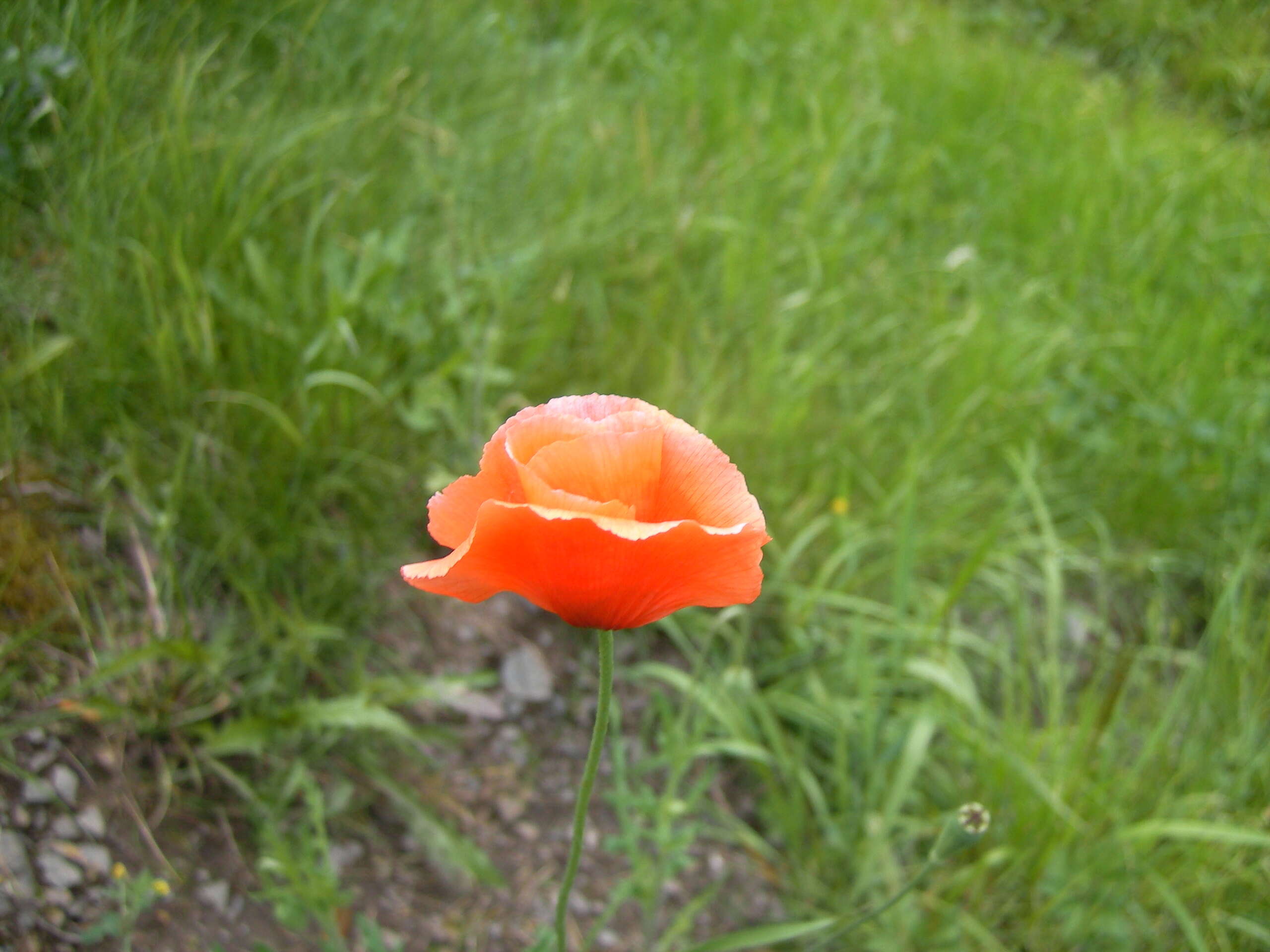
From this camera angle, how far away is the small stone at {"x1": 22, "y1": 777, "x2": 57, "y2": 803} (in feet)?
4.28

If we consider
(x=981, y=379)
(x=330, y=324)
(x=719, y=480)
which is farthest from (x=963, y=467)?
(x=719, y=480)

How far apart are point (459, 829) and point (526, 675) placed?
32 cm

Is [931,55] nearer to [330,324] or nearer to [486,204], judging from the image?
[486,204]

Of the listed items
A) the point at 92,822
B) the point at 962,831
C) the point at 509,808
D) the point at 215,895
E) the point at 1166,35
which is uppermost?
the point at 1166,35

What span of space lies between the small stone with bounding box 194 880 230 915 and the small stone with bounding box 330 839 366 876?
6.2 inches

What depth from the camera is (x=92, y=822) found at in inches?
52.9

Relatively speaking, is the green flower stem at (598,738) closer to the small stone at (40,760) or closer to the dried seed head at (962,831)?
the dried seed head at (962,831)

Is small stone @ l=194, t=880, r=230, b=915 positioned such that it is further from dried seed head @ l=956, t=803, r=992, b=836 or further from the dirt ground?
dried seed head @ l=956, t=803, r=992, b=836

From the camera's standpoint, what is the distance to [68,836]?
1.31m

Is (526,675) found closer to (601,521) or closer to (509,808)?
(509,808)

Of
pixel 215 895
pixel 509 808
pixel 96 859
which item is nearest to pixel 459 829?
pixel 509 808

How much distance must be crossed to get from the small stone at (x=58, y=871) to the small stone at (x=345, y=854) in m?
0.34

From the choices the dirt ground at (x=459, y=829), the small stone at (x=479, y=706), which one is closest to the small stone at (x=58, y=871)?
the dirt ground at (x=459, y=829)

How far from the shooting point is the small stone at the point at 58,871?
4.11 ft
